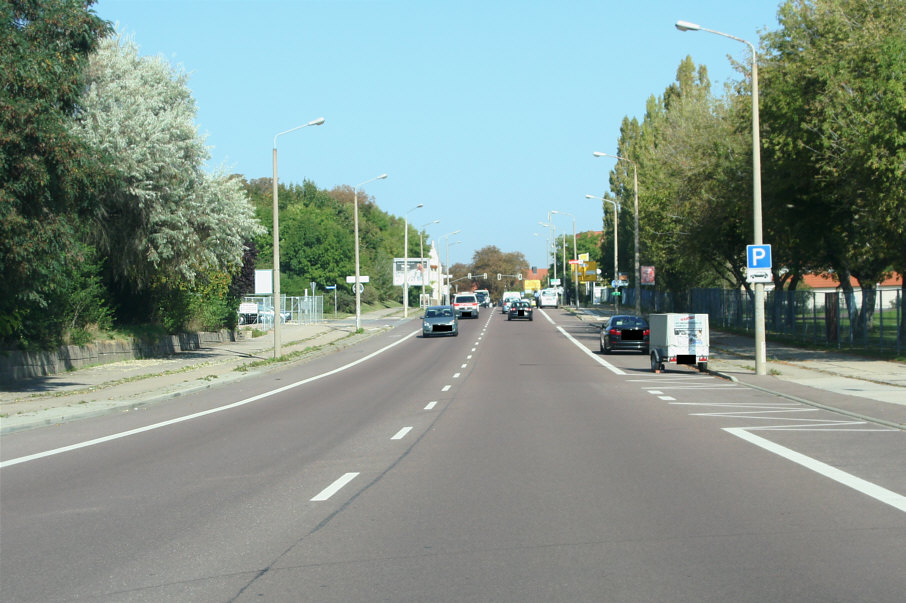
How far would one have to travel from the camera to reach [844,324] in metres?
36.3

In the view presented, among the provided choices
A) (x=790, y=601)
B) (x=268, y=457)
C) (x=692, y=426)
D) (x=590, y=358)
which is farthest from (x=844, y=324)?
(x=790, y=601)

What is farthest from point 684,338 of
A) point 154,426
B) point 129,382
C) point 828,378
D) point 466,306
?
point 466,306

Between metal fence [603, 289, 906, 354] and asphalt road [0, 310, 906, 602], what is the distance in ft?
61.0

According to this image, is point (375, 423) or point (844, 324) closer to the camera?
point (375, 423)

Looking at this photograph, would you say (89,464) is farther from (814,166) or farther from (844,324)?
(844,324)

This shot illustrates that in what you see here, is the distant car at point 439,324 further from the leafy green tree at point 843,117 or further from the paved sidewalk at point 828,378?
the leafy green tree at point 843,117

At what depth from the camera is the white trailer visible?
26797 mm

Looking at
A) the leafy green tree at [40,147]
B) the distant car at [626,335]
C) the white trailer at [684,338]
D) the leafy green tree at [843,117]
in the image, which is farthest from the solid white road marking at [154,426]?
the leafy green tree at [843,117]

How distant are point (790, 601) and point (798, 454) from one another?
21.2ft

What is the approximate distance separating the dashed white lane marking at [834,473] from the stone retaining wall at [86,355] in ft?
66.5

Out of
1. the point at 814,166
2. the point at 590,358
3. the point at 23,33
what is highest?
the point at 23,33

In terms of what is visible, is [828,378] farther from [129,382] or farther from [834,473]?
[129,382]

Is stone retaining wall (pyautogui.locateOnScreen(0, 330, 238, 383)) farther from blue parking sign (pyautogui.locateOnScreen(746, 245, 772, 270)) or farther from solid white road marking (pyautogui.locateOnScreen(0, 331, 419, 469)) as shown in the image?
blue parking sign (pyautogui.locateOnScreen(746, 245, 772, 270))

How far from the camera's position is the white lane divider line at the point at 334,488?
30.3 feet
